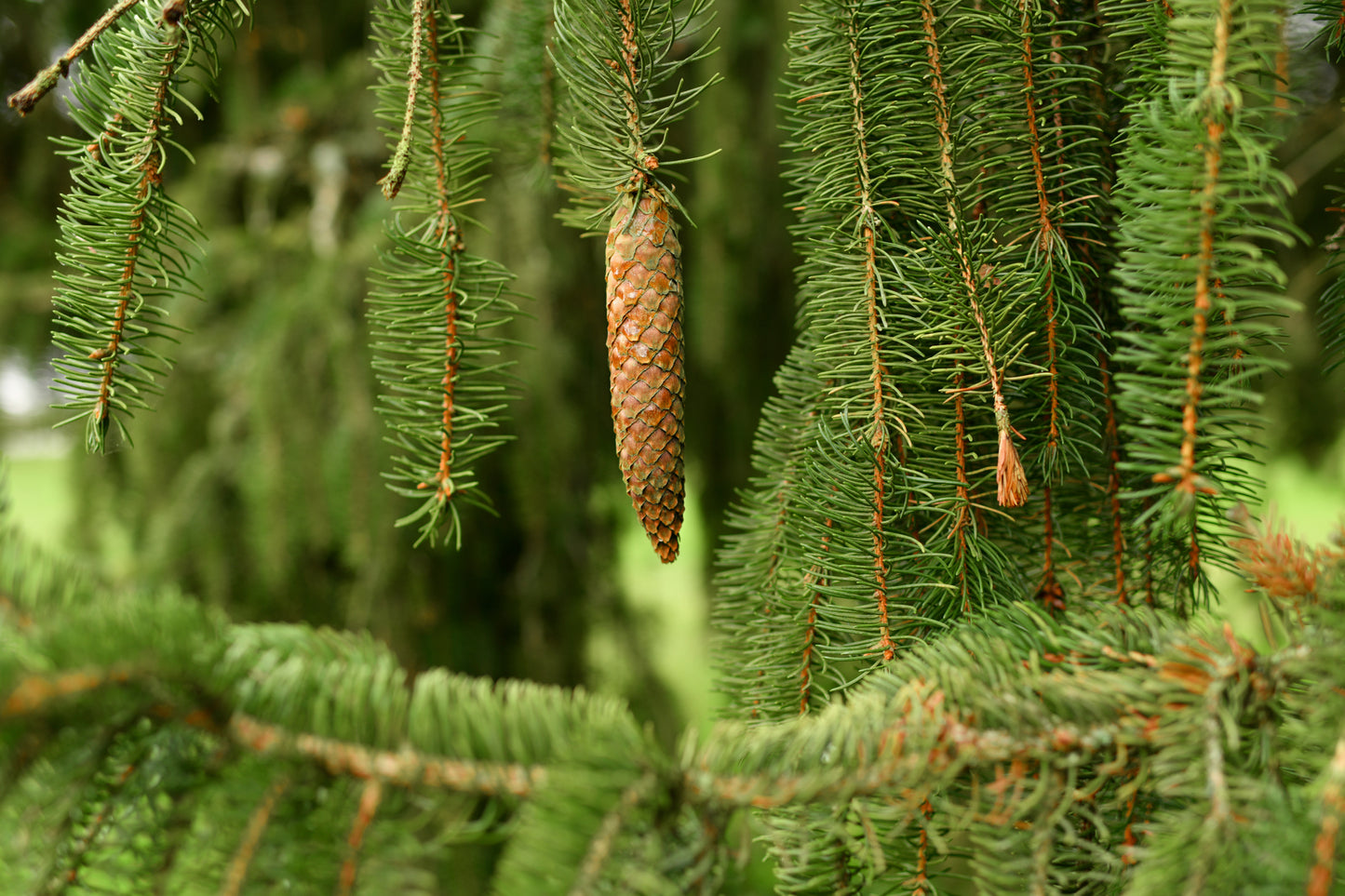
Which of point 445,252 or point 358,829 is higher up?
point 445,252

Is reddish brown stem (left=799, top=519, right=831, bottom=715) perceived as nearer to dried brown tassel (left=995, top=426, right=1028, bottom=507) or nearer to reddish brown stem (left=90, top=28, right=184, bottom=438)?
dried brown tassel (left=995, top=426, right=1028, bottom=507)

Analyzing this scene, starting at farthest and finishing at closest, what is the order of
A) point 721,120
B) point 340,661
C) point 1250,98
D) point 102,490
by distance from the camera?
1. point 102,490
2. point 721,120
3. point 1250,98
4. point 340,661

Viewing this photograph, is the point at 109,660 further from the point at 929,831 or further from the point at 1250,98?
the point at 1250,98

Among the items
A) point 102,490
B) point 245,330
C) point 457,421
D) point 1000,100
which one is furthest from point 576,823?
point 102,490

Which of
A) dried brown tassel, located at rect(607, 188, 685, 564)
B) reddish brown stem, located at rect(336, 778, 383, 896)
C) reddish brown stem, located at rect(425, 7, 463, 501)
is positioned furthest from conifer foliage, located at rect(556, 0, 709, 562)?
reddish brown stem, located at rect(336, 778, 383, 896)

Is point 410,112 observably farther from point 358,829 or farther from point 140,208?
point 358,829

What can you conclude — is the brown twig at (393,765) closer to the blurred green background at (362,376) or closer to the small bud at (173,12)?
the small bud at (173,12)

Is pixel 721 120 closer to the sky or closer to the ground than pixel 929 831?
closer to the sky

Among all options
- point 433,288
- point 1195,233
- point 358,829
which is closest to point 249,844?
point 358,829
